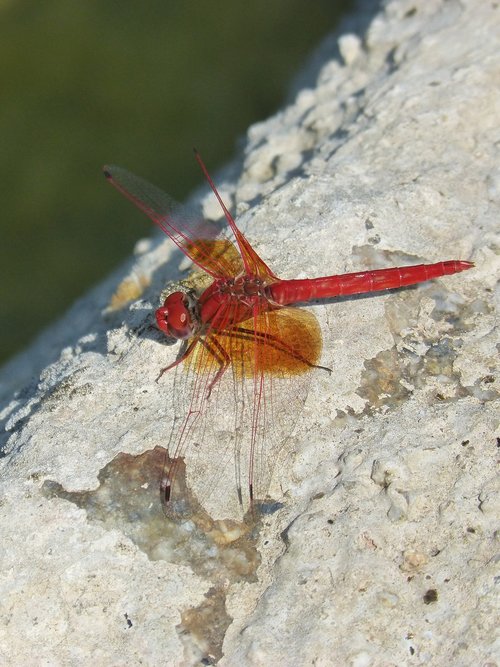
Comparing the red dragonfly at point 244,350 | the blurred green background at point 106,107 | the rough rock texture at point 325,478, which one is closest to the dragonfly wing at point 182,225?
the red dragonfly at point 244,350

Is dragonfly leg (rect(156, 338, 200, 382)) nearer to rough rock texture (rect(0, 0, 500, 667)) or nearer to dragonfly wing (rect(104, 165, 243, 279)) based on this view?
rough rock texture (rect(0, 0, 500, 667))

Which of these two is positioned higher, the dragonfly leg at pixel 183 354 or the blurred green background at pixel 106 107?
the blurred green background at pixel 106 107

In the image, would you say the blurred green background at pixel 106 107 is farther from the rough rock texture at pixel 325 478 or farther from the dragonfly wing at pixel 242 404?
the dragonfly wing at pixel 242 404

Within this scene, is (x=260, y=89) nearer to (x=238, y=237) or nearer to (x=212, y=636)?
(x=238, y=237)

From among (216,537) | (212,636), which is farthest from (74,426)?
(212,636)

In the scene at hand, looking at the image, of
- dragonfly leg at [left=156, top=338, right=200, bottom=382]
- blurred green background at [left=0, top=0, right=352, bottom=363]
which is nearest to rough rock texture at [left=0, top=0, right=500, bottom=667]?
dragonfly leg at [left=156, top=338, right=200, bottom=382]
